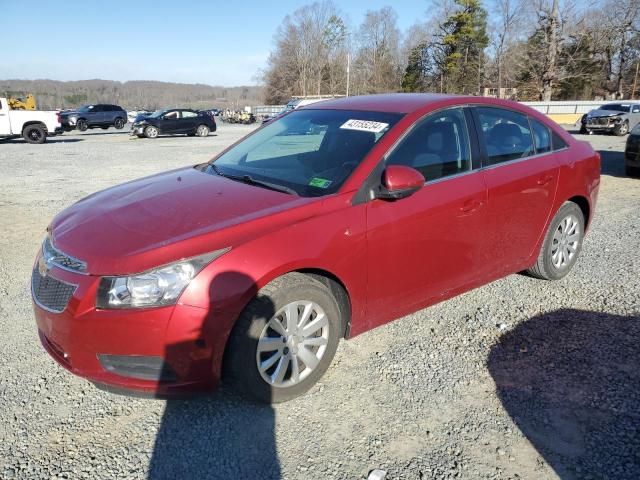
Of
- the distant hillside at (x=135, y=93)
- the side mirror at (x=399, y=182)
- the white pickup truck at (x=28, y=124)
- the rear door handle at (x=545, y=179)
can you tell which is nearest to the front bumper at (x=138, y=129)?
the white pickup truck at (x=28, y=124)

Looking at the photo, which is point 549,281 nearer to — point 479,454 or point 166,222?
point 479,454

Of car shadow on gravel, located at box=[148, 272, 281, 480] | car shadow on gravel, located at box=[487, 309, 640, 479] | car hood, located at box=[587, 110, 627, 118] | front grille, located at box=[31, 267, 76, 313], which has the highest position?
car hood, located at box=[587, 110, 627, 118]

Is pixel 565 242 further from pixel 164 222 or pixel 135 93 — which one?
pixel 135 93

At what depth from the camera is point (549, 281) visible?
4645 millimetres

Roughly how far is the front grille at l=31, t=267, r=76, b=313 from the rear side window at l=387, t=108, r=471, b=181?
6.64 feet

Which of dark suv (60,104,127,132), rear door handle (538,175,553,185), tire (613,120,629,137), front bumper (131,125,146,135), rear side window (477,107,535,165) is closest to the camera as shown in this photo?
rear side window (477,107,535,165)

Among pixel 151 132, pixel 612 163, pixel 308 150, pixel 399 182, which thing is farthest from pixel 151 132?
pixel 399 182

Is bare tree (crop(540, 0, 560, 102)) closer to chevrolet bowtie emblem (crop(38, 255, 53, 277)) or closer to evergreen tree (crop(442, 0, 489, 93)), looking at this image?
evergreen tree (crop(442, 0, 489, 93))

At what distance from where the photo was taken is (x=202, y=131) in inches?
1109

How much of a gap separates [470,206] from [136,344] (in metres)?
2.36

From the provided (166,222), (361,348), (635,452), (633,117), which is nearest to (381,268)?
(361,348)

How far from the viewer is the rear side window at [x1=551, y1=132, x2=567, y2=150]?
14.3 feet

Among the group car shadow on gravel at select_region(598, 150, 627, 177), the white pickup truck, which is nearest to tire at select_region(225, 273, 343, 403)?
car shadow on gravel at select_region(598, 150, 627, 177)

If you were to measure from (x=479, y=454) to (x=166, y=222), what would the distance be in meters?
2.07
